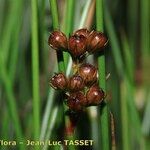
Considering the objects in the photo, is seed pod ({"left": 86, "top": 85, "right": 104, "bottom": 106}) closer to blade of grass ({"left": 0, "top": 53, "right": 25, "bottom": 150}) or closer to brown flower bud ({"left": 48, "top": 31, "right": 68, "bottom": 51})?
brown flower bud ({"left": 48, "top": 31, "right": 68, "bottom": 51})

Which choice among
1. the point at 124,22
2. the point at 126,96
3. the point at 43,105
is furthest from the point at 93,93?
the point at 124,22

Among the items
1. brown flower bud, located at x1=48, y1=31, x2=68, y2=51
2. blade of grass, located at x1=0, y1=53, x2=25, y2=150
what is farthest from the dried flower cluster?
blade of grass, located at x1=0, y1=53, x2=25, y2=150

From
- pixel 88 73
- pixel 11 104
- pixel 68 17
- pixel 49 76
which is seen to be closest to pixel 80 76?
pixel 88 73

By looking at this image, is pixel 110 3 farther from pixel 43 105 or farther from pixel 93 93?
pixel 93 93

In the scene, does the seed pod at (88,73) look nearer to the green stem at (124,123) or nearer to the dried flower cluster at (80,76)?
the dried flower cluster at (80,76)

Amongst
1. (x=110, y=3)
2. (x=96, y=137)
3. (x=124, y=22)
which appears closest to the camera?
(x=96, y=137)

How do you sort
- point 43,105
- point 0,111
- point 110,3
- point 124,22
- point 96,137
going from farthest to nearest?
1. point 124,22
2. point 110,3
3. point 43,105
4. point 0,111
5. point 96,137

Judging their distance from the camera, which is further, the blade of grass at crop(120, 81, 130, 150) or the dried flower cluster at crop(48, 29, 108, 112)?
the blade of grass at crop(120, 81, 130, 150)

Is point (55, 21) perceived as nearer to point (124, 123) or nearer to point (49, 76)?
point (124, 123)
